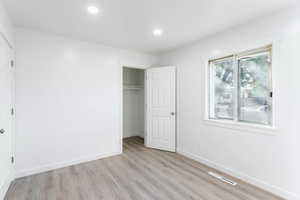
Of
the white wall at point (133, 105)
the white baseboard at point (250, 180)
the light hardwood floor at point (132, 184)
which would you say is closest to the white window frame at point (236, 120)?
the white baseboard at point (250, 180)

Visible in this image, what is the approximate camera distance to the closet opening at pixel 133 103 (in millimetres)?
5161

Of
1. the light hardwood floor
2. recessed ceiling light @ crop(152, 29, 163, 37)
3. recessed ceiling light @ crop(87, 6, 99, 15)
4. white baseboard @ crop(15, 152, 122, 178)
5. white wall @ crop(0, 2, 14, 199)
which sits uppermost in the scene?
recessed ceiling light @ crop(152, 29, 163, 37)

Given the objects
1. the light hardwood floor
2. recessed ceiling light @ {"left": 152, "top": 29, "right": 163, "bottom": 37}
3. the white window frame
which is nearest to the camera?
the light hardwood floor

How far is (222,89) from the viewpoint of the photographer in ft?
9.75

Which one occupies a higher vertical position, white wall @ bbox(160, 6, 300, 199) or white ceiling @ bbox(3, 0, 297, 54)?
white ceiling @ bbox(3, 0, 297, 54)

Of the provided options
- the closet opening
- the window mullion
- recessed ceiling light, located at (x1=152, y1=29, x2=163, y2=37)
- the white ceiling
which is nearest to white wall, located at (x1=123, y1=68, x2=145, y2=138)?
the closet opening

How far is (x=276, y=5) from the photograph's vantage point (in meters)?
1.96

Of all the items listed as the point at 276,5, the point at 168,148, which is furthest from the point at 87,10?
the point at 168,148

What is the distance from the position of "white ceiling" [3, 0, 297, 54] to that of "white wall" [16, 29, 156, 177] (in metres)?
0.33

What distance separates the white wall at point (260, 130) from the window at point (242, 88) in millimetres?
183

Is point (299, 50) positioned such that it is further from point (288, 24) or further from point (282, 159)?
point (282, 159)

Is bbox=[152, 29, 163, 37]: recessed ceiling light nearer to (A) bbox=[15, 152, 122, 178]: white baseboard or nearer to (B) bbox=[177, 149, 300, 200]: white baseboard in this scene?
(B) bbox=[177, 149, 300, 200]: white baseboard

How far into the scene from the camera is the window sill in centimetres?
214

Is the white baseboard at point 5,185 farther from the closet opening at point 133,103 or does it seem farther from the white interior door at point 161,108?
the closet opening at point 133,103
